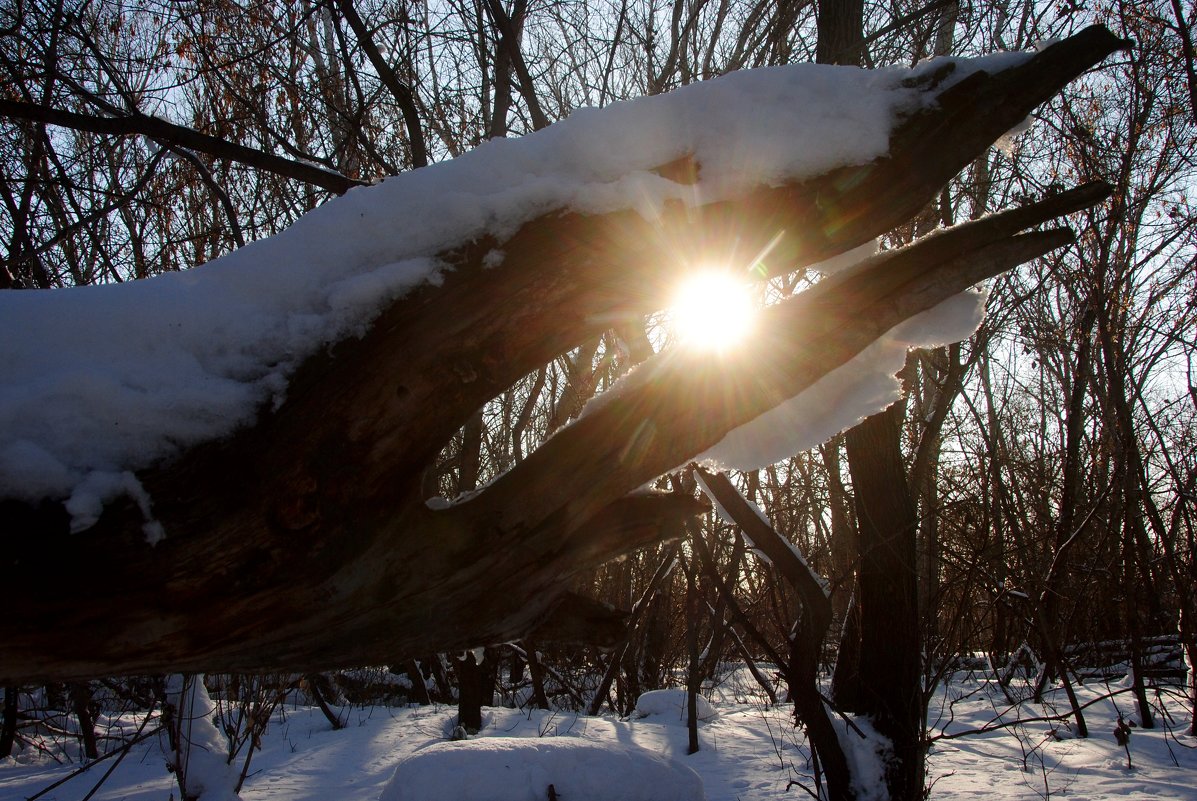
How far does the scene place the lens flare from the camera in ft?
4.90

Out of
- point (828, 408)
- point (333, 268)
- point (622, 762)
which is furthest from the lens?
point (622, 762)

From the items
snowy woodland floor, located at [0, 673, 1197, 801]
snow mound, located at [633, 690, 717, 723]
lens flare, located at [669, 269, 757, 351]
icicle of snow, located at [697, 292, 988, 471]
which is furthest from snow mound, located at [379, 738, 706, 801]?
snow mound, located at [633, 690, 717, 723]

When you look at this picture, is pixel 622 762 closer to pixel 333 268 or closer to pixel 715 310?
pixel 715 310

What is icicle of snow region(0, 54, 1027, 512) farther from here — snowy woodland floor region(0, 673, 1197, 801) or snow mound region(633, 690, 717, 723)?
snow mound region(633, 690, 717, 723)

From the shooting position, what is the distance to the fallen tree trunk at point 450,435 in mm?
1055

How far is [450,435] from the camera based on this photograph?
129 cm

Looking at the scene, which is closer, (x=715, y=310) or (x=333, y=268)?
(x=333, y=268)

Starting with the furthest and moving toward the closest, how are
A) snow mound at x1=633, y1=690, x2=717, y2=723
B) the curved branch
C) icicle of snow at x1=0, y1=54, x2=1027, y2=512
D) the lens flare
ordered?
snow mound at x1=633, y1=690, x2=717, y2=723 < the curved branch < the lens flare < icicle of snow at x1=0, y1=54, x2=1027, y2=512

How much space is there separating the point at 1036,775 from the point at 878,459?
101 inches

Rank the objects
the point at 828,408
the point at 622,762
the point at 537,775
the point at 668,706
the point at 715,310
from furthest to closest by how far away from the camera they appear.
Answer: the point at 668,706 < the point at 622,762 < the point at 537,775 < the point at 828,408 < the point at 715,310

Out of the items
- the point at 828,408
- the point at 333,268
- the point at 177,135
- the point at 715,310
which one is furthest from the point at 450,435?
the point at 177,135

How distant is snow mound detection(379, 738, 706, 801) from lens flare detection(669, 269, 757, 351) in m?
Answer: 2.43

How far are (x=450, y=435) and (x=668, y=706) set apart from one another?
670cm

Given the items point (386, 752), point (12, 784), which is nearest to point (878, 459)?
point (386, 752)
